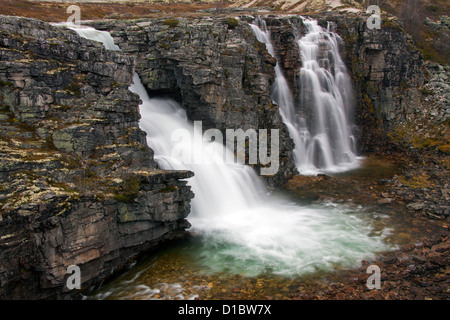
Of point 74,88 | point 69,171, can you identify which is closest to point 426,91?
point 74,88

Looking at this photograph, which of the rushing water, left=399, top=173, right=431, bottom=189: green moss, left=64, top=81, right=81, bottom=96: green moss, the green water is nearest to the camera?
the green water

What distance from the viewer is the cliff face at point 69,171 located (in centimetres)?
1248

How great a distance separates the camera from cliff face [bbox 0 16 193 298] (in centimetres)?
1248

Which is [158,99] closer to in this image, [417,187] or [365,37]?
[417,187]

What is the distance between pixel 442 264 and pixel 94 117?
18.8 m

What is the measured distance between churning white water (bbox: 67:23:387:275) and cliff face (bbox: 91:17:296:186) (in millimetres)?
1501

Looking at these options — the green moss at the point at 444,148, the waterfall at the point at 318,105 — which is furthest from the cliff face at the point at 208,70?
the green moss at the point at 444,148

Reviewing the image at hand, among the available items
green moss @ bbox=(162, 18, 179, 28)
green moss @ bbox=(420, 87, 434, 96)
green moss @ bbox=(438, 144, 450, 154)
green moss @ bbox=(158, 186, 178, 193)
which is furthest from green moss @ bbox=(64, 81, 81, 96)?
green moss @ bbox=(420, 87, 434, 96)

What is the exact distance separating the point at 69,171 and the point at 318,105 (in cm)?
2613

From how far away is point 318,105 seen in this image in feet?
110

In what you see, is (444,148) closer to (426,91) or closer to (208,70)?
(426,91)

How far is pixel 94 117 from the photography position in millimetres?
17109

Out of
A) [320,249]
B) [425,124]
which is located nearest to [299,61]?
[425,124]

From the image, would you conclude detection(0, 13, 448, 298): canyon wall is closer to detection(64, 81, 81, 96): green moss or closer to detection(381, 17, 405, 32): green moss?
detection(64, 81, 81, 96): green moss
